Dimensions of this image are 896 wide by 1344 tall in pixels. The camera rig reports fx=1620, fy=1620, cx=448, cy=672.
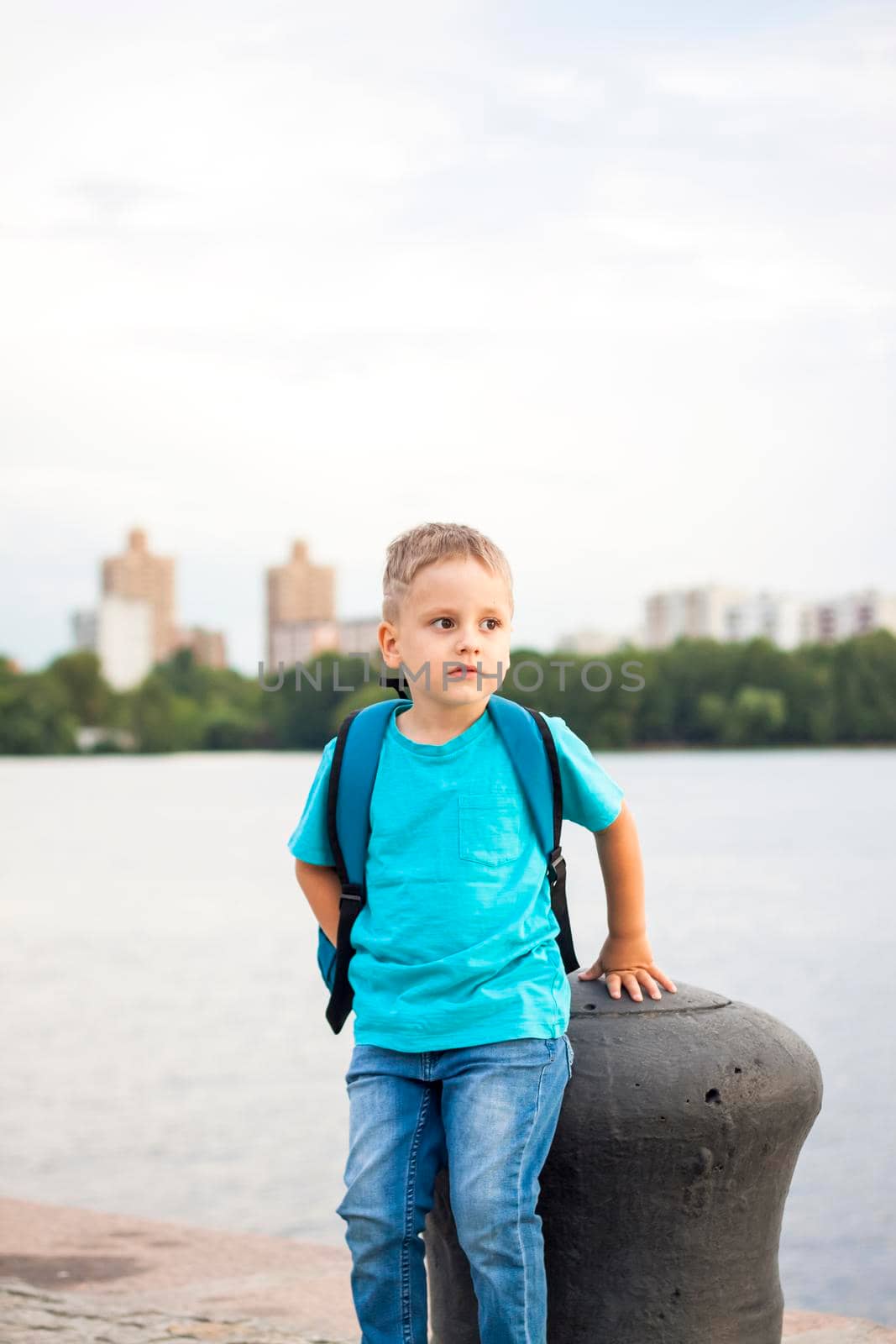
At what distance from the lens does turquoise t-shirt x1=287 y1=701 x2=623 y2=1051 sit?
128 inches

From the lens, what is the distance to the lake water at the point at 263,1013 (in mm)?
9070

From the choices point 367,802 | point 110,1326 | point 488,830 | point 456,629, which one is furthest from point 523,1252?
point 110,1326

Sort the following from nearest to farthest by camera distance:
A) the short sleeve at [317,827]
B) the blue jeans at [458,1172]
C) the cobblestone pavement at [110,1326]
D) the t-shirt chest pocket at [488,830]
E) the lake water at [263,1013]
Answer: the blue jeans at [458,1172]
the t-shirt chest pocket at [488,830]
the short sleeve at [317,827]
the cobblestone pavement at [110,1326]
the lake water at [263,1013]

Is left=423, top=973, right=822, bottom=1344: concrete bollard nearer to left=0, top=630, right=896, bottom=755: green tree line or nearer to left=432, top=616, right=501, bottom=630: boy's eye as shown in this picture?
left=432, top=616, right=501, bottom=630: boy's eye

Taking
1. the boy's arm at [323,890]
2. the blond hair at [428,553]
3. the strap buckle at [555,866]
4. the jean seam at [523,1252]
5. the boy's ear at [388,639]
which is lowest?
the jean seam at [523,1252]

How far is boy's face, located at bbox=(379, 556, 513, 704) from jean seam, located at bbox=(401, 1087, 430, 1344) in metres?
0.84

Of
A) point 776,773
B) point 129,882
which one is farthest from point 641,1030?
point 776,773

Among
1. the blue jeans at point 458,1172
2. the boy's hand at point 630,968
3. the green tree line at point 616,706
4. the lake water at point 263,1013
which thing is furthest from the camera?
the green tree line at point 616,706

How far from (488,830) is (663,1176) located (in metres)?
0.83

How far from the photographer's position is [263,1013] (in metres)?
15.7

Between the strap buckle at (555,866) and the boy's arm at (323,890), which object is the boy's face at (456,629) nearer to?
the strap buckle at (555,866)

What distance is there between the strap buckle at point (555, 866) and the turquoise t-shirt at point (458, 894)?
0.08 ft

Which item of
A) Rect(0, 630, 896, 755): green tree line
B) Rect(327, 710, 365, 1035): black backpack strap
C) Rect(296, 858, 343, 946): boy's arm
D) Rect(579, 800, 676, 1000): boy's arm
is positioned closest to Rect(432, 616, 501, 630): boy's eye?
Rect(327, 710, 365, 1035): black backpack strap

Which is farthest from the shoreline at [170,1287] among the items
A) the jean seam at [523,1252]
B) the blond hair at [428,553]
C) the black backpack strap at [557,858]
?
the blond hair at [428,553]
